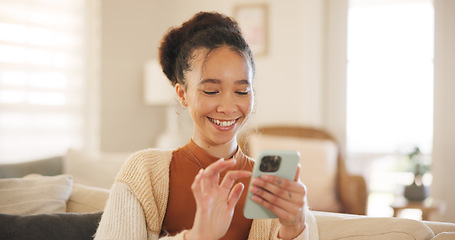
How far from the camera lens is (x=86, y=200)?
183cm

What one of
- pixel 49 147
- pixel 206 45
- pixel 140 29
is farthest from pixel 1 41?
pixel 206 45

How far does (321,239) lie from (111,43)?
337 cm

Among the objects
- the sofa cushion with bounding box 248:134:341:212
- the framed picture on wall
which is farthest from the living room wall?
the sofa cushion with bounding box 248:134:341:212

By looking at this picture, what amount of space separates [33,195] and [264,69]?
2864mm

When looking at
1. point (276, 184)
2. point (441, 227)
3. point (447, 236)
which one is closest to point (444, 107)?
point (441, 227)

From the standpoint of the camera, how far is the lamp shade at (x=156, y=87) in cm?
409

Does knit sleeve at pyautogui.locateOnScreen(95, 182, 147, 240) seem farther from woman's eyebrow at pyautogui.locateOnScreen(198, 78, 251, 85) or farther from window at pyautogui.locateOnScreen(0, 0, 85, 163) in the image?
window at pyautogui.locateOnScreen(0, 0, 85, 163)

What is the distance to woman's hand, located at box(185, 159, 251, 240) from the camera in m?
1.00

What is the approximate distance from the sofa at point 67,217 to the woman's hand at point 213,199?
43cm

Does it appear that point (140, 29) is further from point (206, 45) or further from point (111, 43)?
point (206, 45)

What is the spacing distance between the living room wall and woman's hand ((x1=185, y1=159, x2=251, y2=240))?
309cm

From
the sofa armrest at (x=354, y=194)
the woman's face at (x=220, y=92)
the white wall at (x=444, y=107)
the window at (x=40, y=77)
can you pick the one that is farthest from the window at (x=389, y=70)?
the woman's face at (x=220, y=92)

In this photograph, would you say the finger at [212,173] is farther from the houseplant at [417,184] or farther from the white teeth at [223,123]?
the houseplant at [417,184]

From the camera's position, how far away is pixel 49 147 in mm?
3816
